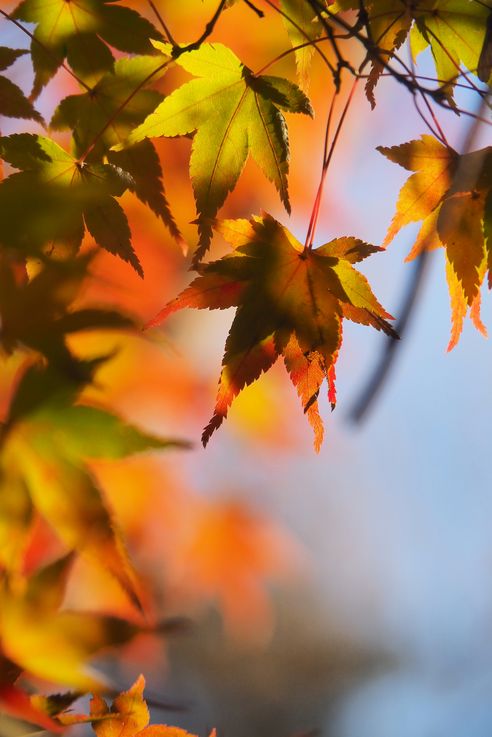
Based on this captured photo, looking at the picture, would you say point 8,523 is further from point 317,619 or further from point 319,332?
point 317,619

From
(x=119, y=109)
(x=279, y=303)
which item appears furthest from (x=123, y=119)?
(x=279, y=303)

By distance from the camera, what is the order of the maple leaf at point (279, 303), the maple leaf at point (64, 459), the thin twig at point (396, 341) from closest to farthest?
the maple leaf at point (64, 459) < the maple leaf at point (279, 303) < the thin twig at point (396, 341)

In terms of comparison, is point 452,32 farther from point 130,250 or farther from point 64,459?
point 64,459

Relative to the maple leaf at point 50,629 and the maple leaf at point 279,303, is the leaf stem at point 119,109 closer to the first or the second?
the maple leaf at point 279,303

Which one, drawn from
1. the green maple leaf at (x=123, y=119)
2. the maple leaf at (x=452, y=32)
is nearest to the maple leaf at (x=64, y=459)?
the green maple leaf at (x=123, y=119)

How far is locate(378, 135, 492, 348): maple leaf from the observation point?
563 mm

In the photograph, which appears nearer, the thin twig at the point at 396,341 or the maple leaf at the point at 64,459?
the maple leaf at the point at 64,459

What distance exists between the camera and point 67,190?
0.51m

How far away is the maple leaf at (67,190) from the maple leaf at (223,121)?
51 mm

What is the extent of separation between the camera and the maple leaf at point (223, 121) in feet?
1.78

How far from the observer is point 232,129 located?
58 centimetres

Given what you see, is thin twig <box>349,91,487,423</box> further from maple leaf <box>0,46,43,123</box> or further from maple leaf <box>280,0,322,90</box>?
maple leaf <box>0,46,43,123</box>

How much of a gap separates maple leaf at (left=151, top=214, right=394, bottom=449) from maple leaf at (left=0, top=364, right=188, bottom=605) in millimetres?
123

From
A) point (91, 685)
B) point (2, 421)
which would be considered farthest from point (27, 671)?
point (2, 421)
